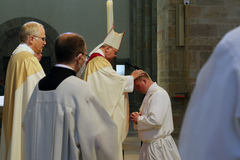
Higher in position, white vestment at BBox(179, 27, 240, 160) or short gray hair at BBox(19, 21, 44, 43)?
short gray hair at BBox(19, 21, 44, 43)

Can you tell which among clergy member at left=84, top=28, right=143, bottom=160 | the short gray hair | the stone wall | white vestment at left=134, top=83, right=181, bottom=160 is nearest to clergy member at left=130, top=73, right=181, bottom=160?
white vestment at left=134, top=83, right=181, bottom=160

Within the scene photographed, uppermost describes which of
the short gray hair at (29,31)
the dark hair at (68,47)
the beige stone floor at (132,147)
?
the short gray hair at (29,31)

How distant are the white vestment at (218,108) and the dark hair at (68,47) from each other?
1536 millimetres

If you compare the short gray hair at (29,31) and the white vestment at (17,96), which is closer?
the white vestment at (17,96)

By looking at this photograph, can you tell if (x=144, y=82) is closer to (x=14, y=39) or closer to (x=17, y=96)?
(x=17, y=96)

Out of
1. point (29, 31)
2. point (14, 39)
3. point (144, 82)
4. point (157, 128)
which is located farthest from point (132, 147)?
point (14, 39)

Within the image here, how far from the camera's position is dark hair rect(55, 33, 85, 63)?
2.38 meters

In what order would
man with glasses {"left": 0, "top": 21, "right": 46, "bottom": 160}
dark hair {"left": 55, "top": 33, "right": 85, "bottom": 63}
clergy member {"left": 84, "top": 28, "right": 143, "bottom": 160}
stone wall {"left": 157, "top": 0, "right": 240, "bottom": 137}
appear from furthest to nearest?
1. stone wall {"left": 157, "top": 0, "right": 240, "bottom": 137}
2. clergy member {"left": 84, "top": 28, "right": 143, "bottom": 160}
3. man with glasses {"left": 0, "top": 21, "right": 46, "bottom": 160}
4. dark hair {"left": 55, "top": 33, "right": 85, "bottom": 63}

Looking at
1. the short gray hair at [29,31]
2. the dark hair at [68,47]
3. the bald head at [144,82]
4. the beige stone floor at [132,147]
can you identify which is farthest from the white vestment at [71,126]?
the beige stone floor at [132,147]

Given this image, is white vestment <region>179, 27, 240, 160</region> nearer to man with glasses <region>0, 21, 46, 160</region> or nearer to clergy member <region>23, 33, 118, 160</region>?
clergy member <region>23, 33, 118, 160</region>

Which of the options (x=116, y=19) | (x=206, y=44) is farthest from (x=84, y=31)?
(x=206, y=44)

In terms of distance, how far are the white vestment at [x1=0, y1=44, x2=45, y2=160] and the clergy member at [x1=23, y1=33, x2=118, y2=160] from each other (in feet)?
3.93

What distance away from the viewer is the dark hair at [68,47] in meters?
2.38

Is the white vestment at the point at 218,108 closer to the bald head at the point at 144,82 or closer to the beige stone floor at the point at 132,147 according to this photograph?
the bald head at the point at 144,82
